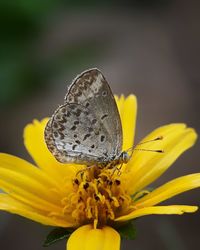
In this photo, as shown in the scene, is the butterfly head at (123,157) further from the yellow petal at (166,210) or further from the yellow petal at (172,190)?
the yellow petal at (166,210)

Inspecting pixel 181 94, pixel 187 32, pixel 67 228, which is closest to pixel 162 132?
pixel 67 228

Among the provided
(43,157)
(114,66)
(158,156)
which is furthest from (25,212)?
(114,66)

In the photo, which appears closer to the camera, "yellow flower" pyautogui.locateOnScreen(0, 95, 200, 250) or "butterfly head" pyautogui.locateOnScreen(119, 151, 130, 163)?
"yellow flower" pyautogui.locateOnScreen(0, 95, 200, 250)

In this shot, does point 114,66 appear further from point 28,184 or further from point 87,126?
point 87,126

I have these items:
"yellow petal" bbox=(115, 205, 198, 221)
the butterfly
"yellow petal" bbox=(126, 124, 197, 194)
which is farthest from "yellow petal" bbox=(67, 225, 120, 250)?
"yellow petal" bbox=(126, 124, 197, 194)

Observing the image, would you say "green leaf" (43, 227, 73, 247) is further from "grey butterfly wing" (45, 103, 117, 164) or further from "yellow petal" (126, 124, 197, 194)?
"yellow petal" (126, 124, 197, 194)

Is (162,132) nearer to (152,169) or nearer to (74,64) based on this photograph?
(152,169)
